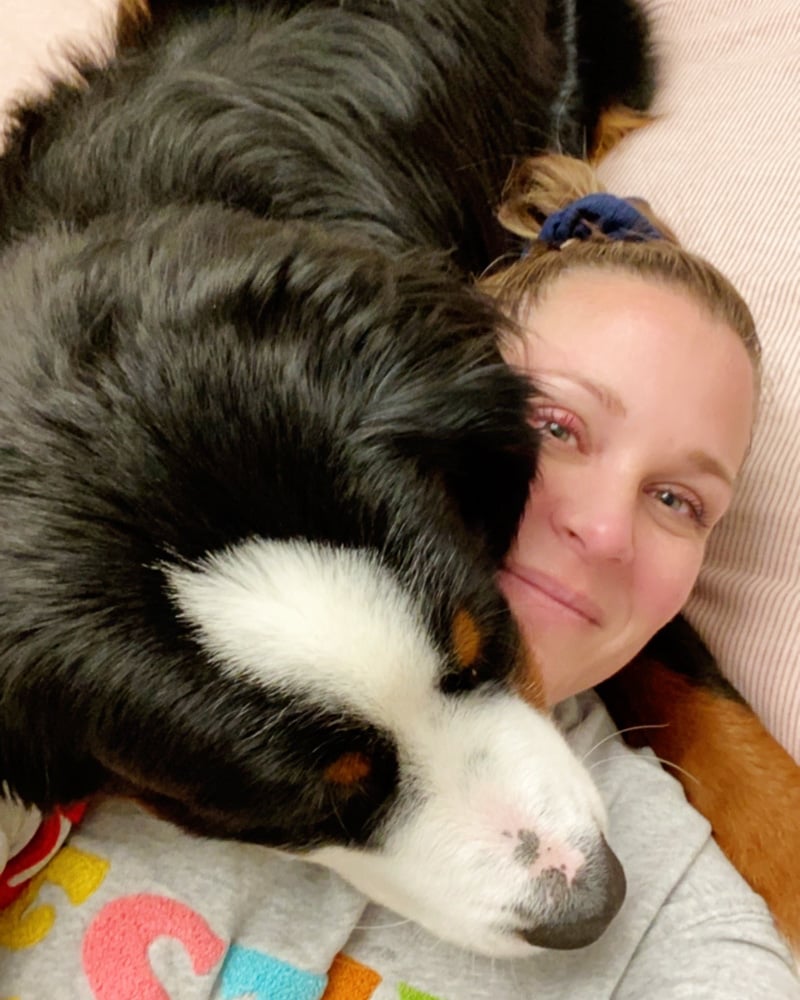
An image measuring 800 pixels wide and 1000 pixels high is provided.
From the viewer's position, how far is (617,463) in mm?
1232

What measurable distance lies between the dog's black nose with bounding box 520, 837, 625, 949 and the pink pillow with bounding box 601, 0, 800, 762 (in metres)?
0.58

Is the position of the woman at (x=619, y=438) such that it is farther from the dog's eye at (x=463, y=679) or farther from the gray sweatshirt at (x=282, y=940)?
the gray sweatshirt at (x=282, y=940)

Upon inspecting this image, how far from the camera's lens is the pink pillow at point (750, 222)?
4.92 feet

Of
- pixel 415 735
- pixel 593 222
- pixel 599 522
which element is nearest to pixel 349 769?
pixel 415 735

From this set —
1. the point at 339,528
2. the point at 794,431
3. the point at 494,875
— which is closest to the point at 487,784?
the point at 494,875

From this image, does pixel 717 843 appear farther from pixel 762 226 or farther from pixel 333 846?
pixel 762 226

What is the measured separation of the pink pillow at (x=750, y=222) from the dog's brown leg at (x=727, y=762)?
2.4 inches

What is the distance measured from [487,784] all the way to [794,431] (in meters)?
0.87

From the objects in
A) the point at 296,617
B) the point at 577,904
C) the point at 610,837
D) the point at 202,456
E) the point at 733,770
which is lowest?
the point at 733,770

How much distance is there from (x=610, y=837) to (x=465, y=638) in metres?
0.50

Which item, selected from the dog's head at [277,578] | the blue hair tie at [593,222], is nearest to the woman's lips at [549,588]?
the dog's head at [277,578]

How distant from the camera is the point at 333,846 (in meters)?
0.99

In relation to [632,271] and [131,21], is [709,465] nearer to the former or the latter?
[632,271]

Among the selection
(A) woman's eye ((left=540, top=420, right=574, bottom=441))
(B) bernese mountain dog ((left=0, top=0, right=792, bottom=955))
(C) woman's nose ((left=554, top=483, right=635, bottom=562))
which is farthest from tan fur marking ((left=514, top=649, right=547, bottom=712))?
(A) woman's eye ((left=540, top=420, right=574, bottom=441))
